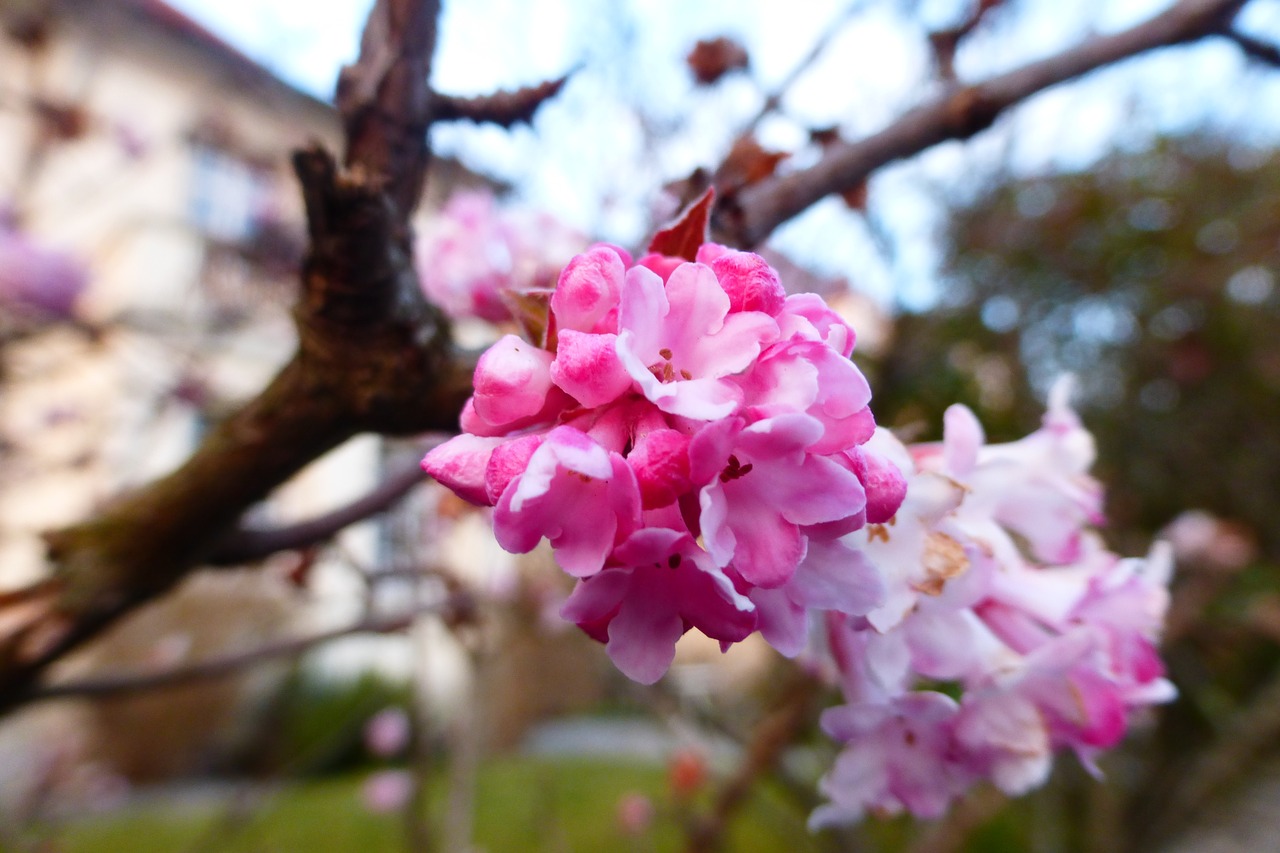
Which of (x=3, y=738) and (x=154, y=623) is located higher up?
(x=154, y=623)

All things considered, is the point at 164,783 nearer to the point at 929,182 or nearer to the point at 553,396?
A: the point at 929,182

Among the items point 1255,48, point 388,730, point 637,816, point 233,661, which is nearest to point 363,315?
point 1255,48

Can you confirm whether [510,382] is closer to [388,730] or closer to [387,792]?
[387,792]

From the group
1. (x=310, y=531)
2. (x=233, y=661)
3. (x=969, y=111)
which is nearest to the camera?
(x=969, y=111)

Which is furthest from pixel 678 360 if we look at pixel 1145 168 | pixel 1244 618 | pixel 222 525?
pixel 1145 168

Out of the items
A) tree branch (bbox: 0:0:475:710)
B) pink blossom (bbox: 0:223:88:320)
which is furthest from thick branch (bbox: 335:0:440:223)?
pink blossom (bbox: 0:223:88:320)

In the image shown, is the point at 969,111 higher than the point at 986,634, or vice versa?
the point at 969,111
